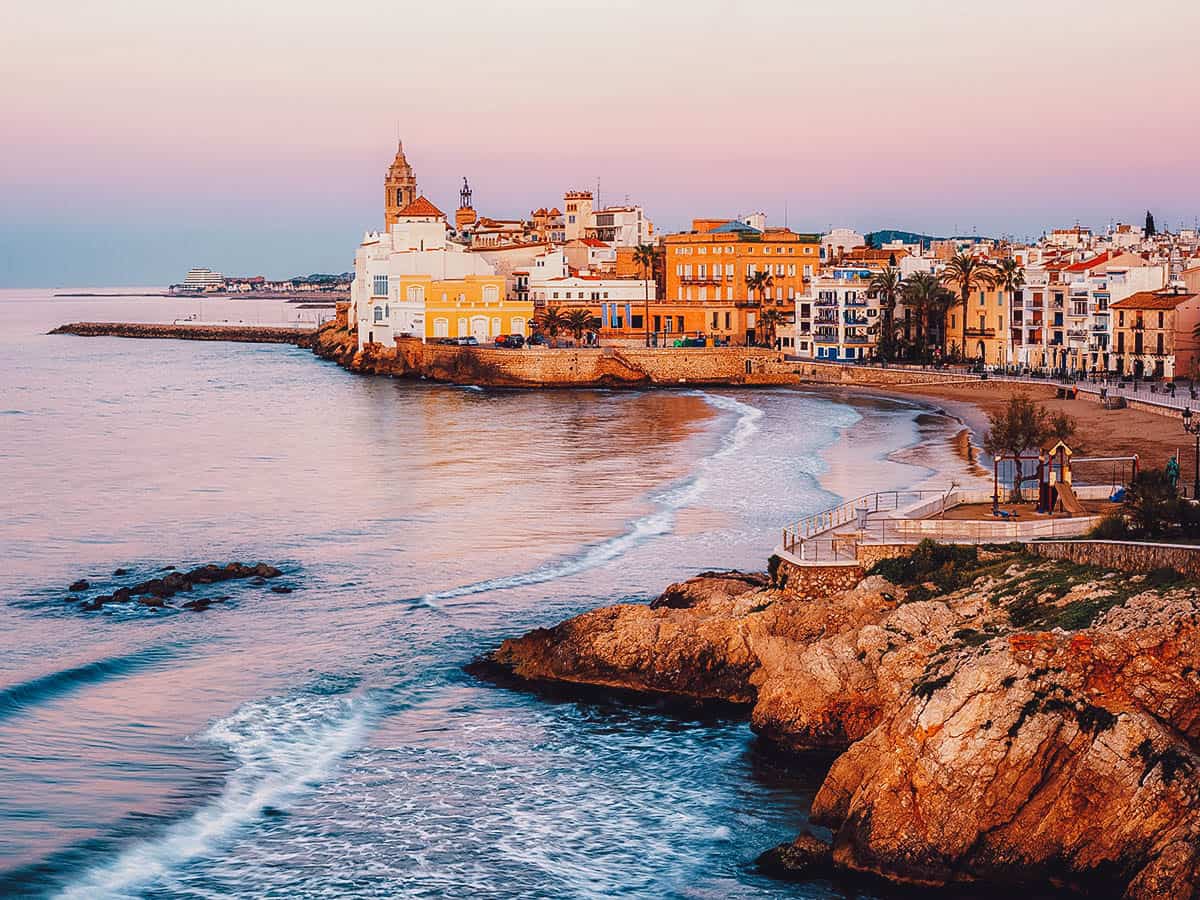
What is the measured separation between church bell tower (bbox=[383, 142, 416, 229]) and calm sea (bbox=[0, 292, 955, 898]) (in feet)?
282

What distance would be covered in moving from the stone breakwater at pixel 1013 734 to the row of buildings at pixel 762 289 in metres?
53.4

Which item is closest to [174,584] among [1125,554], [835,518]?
[835,518]

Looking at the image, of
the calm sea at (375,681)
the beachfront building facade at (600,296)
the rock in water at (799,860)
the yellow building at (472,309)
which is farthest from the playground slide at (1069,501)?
the beachfront building facade at (600,296)

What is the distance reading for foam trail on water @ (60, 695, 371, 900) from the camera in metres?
16.4

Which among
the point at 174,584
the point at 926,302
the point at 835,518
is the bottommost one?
the point at 174,584

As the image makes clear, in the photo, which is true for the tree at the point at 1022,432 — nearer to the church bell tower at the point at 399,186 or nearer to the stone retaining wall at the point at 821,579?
Result: the stone retaining wall at the point at 821,579

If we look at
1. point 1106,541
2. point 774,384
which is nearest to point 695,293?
point 774,384

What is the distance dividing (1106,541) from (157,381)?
83046mm

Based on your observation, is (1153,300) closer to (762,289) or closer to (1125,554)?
(762,289)

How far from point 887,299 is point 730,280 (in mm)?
16279

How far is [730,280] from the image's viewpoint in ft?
331

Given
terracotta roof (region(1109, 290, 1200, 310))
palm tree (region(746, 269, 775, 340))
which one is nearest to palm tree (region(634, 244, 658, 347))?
palm tree (region(746, 269, 775, 340))

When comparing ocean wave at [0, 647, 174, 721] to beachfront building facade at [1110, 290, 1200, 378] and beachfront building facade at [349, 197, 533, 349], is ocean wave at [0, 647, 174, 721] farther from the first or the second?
beachfront building facade at [349, 197, 533, 349]

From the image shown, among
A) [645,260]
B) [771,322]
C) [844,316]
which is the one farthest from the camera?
[645,260]
